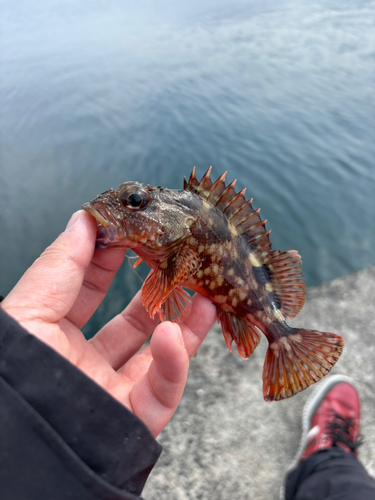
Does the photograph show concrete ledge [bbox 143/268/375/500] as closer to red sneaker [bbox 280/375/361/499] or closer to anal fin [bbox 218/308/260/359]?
red sneaker [bbox 280/375/361/499]

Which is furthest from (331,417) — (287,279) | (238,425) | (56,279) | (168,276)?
(56,279)

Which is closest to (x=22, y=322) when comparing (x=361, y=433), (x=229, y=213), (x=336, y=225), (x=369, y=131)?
(x=229, y=213)

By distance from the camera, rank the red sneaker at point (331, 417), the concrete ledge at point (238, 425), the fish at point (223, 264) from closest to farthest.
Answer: the fish at point (223, 264) < the concrete ledge at point (238, 425) < the red sneaker at point (331, 417)

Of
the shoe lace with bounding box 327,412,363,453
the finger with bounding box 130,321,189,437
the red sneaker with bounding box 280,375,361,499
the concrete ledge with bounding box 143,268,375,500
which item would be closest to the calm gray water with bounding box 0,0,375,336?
the concrete ledge with bounding box 143,268,375,500

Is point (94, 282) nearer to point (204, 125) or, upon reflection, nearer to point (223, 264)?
point (223, 264)

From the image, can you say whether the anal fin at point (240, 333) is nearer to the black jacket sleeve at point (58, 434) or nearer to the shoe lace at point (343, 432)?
the black jacket sleeve at point (58, 434)

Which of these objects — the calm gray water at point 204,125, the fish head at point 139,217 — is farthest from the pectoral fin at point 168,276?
the calm gray water at point 204,125
